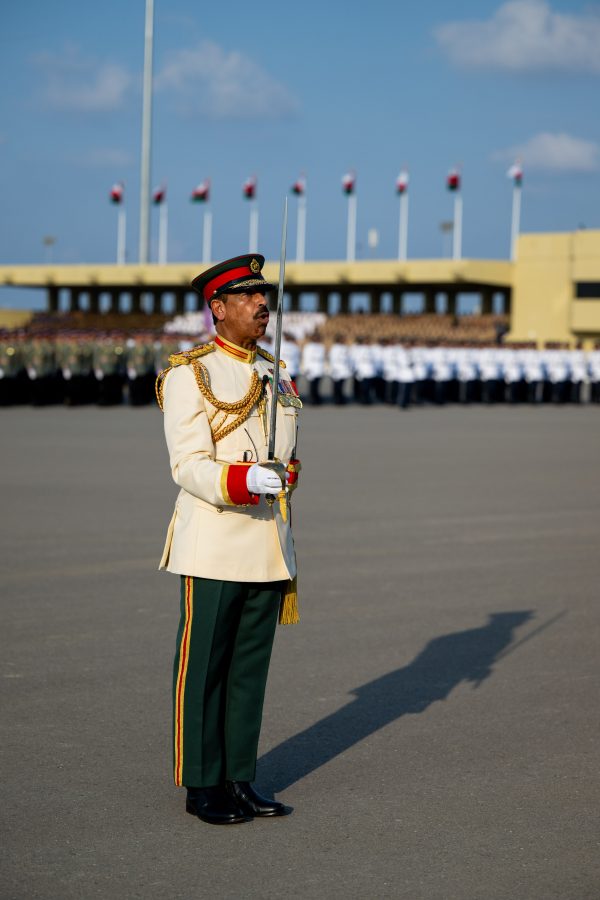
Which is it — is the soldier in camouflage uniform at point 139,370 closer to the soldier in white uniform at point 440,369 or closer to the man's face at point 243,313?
the soldier in white uniform at point 440,369

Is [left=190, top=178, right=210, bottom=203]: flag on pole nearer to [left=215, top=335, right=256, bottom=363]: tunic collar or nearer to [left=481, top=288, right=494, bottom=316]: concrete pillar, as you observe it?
[left=481, top=288, right=494, bottom=316]: concrete pillar

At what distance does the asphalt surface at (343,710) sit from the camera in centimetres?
385

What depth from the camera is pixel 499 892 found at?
12.0ft

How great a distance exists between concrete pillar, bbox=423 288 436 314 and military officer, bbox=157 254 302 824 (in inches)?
2260

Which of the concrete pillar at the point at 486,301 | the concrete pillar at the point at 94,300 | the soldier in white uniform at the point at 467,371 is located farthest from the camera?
the concrete pillar at the point at 94,300

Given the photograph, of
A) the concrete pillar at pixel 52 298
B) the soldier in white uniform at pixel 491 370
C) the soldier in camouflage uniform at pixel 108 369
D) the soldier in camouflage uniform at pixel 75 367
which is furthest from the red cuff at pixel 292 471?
the concrete pillar at pixel 52 298

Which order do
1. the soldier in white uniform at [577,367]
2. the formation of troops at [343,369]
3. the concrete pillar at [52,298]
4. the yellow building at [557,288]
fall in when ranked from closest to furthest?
the formation of troops at [343,369] < the soldier in white uniform at [577,367] < the yellow building at [557,288] < the concrete pillar at [52,298]

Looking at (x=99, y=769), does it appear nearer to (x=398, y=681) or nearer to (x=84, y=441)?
(x=398, y=681)

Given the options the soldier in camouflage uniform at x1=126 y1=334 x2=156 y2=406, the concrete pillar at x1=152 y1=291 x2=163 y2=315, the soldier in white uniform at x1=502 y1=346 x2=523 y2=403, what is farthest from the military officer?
the concrete pillar at x1=152 y1=291 x2=163 y2=315

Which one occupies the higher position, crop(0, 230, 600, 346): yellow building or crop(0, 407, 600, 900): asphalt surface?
crop(0, 230, 600, 346): yellow building

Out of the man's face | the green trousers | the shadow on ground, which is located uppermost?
the man's face

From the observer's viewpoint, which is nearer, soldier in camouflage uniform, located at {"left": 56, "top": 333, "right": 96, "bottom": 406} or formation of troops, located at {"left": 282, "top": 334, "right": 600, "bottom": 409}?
soldier in camouflage uniform, located at {"left": 56, "top": 333, "right": 96, "bottom": 406}

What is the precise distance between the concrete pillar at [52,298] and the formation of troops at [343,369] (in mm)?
42700

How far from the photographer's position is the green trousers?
13.8 ft
